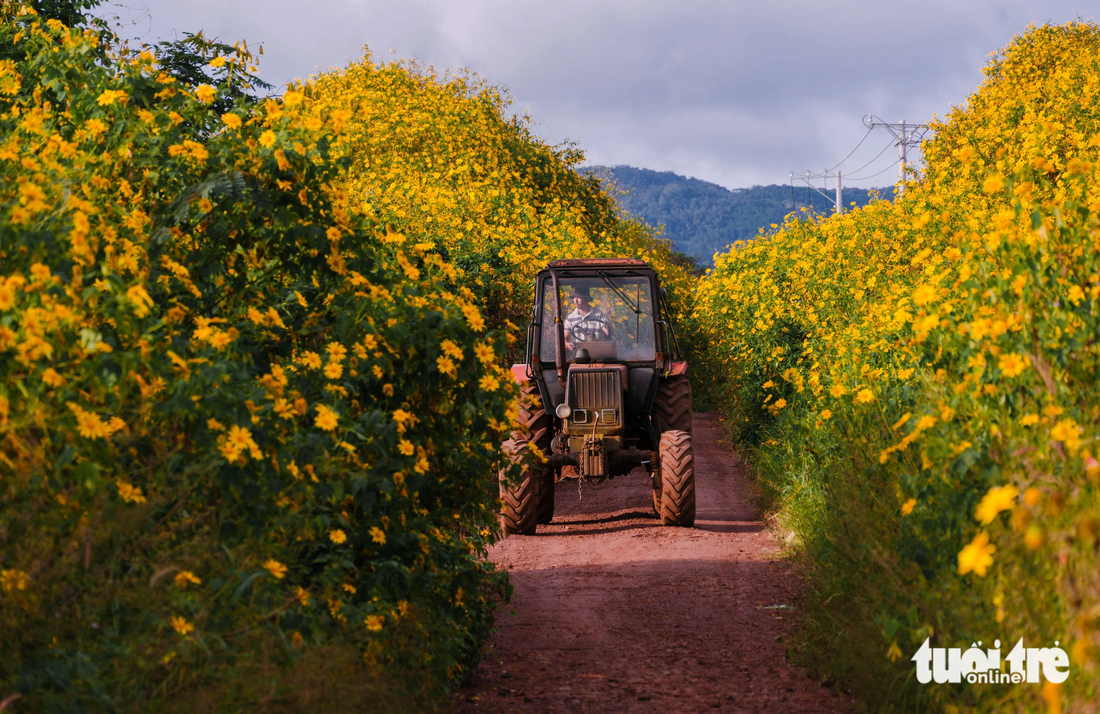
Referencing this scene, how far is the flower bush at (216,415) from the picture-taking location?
112 inches

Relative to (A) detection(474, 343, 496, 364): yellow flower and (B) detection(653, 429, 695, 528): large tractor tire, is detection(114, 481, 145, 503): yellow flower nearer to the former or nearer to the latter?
(A) detection(474, 343, 496, 364): yellow flower

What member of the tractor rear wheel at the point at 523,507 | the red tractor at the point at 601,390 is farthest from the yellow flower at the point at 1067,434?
the tractor rear wheel at the point at 523,507

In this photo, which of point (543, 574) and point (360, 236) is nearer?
point (360, 236)

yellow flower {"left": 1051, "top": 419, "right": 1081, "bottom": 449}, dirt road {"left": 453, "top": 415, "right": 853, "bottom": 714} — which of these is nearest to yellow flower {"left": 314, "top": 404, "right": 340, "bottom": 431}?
dirt road {"left": 453, "top": 415, "right": 853, "bottom": 714}

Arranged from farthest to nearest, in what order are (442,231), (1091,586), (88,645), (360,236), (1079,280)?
A: (442,231), (360,236), (1079,280), (88,645), (1091,586)

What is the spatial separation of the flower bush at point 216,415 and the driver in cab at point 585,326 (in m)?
Result: 4.71

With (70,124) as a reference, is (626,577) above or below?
below

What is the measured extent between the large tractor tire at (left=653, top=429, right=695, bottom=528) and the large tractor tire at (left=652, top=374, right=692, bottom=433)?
11.5 inches

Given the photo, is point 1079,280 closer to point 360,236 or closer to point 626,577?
point 360,236

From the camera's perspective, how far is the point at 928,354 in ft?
15.3

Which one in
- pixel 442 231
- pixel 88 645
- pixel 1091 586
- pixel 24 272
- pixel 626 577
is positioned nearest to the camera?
pixel 1091 586

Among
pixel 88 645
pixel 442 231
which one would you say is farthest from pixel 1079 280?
pixel 442 231

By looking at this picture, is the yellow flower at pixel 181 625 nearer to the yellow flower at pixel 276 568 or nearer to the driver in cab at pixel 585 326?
the yellow flower at pixel 276 568

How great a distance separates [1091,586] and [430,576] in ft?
8.40
